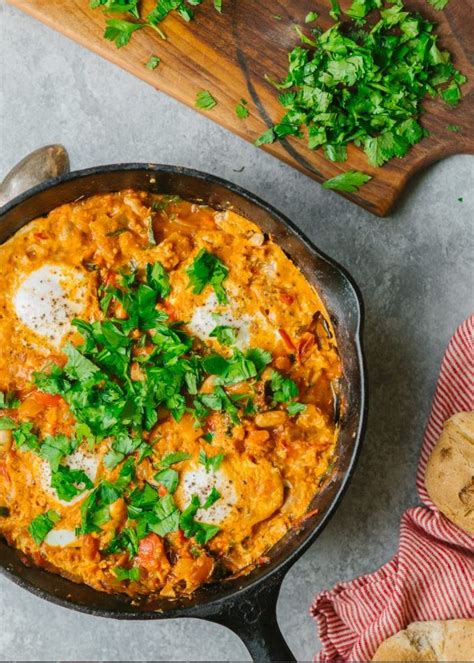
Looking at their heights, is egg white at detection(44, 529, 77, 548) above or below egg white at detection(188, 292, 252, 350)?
below

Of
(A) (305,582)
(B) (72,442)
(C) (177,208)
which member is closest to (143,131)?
(C) (177,208)

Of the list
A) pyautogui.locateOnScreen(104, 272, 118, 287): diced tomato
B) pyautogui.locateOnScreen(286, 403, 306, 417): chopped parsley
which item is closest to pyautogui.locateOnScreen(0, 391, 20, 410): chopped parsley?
pyautogui.locateOnScreen(104, 272, 118, 287): diced tomato

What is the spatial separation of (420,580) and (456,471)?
723 millimetres

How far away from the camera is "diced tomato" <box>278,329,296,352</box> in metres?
4.30

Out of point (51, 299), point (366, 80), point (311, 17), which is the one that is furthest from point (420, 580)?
point (311, 17)

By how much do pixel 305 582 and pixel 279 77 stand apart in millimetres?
2991

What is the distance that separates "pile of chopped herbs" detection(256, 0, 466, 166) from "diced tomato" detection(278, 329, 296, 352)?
3.55ft

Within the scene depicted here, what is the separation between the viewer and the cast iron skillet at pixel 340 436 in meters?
4.05

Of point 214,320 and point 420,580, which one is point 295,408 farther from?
point 420,580

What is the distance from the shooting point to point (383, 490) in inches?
189

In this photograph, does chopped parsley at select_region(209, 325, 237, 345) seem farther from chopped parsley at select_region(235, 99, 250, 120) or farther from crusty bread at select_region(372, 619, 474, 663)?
crusty bread at select_region(372, 619, 474, 663)

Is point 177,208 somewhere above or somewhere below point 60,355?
above

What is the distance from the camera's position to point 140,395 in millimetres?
4266

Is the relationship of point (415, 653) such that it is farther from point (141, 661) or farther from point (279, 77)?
point (279, 77)
